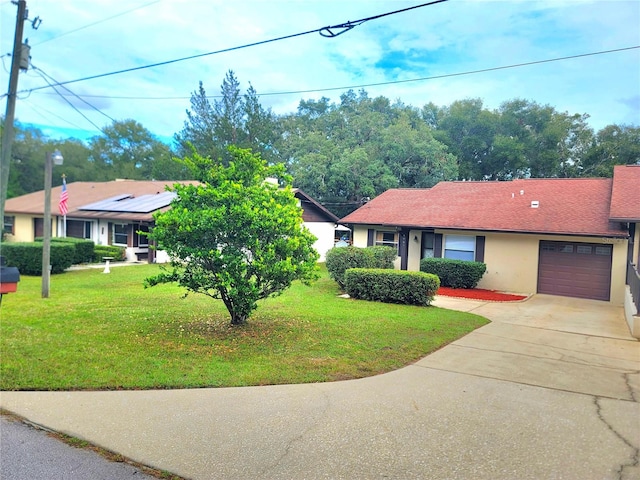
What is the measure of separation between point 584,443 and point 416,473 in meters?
1.81

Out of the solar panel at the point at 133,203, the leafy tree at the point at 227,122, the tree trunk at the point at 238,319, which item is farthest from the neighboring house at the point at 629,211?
the leafy tree at the point at 227,122

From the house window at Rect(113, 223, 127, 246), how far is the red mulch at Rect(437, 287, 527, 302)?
56.1 ft

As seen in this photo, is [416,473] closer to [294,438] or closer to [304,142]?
[294,438]

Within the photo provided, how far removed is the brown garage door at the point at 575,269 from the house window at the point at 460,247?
2494 millimetres

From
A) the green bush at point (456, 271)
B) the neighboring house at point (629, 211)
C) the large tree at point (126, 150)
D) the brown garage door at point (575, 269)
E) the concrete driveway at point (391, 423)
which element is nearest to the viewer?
the concrete driveway at point (391, 423)

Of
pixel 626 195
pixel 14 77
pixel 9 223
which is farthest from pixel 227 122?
pixel 14 77

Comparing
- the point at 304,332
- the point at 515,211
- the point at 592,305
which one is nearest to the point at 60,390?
the point at 304,332

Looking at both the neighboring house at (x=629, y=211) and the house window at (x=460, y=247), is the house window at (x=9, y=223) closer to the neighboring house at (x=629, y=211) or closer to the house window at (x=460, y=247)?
the house window at (x=460, y=247)

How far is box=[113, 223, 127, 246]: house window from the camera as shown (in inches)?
997

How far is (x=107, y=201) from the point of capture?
88.5ft

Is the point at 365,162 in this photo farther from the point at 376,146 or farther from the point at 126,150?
the point at 126,150

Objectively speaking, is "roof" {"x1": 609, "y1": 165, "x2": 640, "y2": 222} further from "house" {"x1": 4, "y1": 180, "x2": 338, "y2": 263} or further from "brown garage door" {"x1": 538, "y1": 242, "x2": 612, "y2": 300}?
"house" {"x1": 4, "y1": 180, "x2": 338, "y2": 263}

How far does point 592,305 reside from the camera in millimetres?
14508

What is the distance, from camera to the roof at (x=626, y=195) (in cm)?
1435
